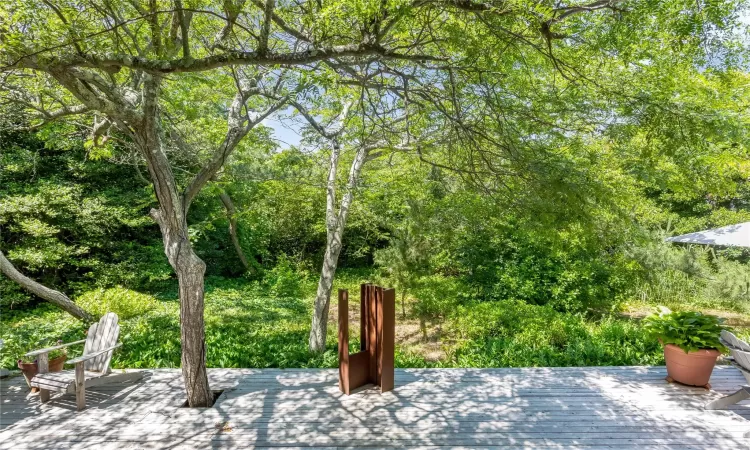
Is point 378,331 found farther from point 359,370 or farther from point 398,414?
point 398,414

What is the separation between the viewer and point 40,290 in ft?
19.0

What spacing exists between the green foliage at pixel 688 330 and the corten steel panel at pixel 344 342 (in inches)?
127

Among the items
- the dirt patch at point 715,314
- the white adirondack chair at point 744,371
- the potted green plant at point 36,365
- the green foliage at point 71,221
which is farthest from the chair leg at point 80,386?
the dirt patch at point 715,314

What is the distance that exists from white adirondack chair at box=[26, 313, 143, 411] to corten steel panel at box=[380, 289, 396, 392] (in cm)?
255

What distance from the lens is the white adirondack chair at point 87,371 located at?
3410mm

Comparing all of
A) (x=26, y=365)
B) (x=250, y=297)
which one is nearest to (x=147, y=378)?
(x=26, y=365)

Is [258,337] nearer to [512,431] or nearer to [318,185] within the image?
[318,185]

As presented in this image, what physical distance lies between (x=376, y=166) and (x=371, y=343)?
5184 millimetres

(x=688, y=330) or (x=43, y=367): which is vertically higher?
(x=688, y=330)

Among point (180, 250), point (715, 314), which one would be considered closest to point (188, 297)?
point (180, 250)

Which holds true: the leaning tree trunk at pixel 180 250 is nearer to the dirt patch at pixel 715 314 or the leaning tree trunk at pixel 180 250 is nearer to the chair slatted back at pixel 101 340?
the chair slatted back at pixel 101 340

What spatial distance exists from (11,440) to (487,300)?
7983 millimetres

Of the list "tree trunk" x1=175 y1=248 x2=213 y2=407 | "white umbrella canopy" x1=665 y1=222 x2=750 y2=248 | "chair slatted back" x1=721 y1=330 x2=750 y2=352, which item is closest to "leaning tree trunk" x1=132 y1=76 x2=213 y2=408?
"tree trunk" x1=175 y1=248 x2=213 y2=407

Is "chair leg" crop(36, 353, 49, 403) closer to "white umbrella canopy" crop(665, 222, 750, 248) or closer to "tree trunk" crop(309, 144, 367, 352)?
"tree trunk" crop(309, 144, 367, 352)
